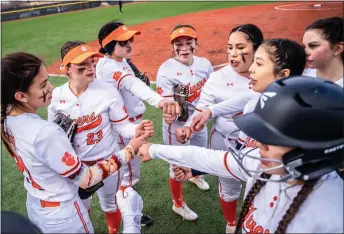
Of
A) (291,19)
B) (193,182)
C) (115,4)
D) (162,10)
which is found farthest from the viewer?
(115,4)

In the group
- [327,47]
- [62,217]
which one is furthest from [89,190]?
[327,47]

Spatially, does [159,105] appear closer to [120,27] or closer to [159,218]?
[120,27]

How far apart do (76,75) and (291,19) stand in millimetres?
16909

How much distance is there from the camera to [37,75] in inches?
88.6

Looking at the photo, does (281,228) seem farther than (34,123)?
No

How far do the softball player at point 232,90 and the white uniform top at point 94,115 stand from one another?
0.64 m

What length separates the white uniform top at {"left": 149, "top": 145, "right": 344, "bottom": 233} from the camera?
1484 millimetres

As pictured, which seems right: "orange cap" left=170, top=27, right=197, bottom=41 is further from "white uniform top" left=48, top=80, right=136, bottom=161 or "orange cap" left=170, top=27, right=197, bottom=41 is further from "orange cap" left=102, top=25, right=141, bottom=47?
"white uniform top" left=48, top=80, right=136, bottom=161

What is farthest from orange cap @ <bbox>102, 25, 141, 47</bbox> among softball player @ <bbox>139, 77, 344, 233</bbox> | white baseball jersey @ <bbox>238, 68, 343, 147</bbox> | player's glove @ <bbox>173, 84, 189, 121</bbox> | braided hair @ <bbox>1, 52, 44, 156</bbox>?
softball player @ <bbox>139, 77, 344, 233</bbox>

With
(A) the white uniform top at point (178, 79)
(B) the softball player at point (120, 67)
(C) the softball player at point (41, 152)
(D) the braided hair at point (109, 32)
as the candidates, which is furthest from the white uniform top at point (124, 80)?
(C) the softball player at point (41, 152)

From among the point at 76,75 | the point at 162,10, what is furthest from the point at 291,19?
the point at 76,75

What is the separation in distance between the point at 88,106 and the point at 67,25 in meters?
18.7

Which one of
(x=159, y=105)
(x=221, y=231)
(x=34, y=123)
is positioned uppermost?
(x=34, y=123)

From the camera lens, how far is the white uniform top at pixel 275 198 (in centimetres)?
148
